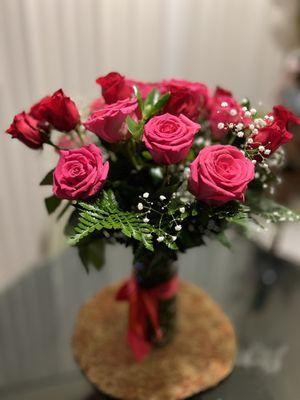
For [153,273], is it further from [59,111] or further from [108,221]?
[59,111]

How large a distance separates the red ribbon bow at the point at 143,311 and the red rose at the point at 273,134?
0.37 m

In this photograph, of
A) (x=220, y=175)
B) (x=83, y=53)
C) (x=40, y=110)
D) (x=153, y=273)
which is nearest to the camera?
(x=220, y=175)

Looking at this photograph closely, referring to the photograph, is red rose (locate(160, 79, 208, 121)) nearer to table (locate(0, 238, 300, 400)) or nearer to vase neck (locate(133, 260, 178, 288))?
vase neck (locate(133, 260, 178, 288))

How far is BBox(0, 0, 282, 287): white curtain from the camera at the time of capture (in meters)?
1.33

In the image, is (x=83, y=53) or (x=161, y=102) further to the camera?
(x=83, y=53)

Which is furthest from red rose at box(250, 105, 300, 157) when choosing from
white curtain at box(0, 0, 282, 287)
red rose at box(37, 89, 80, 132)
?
white curtain at box(0, 0, 282, 287)

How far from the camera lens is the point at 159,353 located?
0.96 meters

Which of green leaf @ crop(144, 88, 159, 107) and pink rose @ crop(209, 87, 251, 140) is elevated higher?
green leaf @ crop(144, 88, 159, 107)

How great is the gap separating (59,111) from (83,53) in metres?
0.88

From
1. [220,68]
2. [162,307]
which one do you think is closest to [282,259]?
[162,307]

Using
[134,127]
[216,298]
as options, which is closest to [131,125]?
[134,127]

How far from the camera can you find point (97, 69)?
1.57 meters

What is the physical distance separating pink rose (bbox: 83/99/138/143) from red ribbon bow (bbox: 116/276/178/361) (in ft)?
1.19

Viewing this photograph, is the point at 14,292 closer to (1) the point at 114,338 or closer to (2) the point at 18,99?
(1) the point at 114,338
